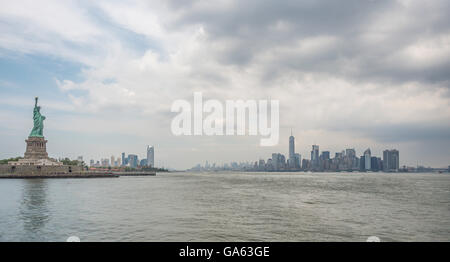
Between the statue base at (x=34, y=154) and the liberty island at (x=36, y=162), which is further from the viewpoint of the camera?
the statue base at (x=34, y=154)

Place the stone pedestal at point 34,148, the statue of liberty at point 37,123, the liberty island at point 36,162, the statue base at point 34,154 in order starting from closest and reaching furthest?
the liberty island at point 36,162
the statue base at point 34,154
the stone pedestal at point 34,148
the statue of liberty at point 37,123

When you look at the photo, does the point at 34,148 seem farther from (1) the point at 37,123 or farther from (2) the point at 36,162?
(1) the point at 37,123

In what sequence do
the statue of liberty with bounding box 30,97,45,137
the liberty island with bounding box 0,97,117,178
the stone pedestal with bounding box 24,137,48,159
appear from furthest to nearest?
the statue of liberty with bounding box 30,97,45,137, the stone pedestal with bounding box 24,137,48,159, the liberty island with bounding box 0,97,117,178

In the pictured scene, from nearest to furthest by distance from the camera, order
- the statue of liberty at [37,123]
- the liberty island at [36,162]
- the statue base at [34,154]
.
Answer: the liberty island at [36,162] < the statue base at [34,154] < the statue of liberty at [37,123]

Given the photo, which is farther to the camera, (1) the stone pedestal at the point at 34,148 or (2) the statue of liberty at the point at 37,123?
(2) the statue of liberty at the point at 37,123

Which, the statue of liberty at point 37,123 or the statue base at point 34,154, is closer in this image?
the statue base at point 34,154

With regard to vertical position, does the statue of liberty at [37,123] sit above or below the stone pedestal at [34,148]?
above

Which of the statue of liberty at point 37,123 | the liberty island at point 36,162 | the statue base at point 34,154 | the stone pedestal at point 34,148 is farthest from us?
the statue of liberty at point 37,123

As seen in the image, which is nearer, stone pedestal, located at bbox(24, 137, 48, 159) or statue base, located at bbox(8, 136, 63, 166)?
statue base, located at bbox(8, 136, 63, 166)

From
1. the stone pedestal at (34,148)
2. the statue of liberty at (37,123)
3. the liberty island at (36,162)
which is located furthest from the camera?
the statue of liberty at (37,123)
